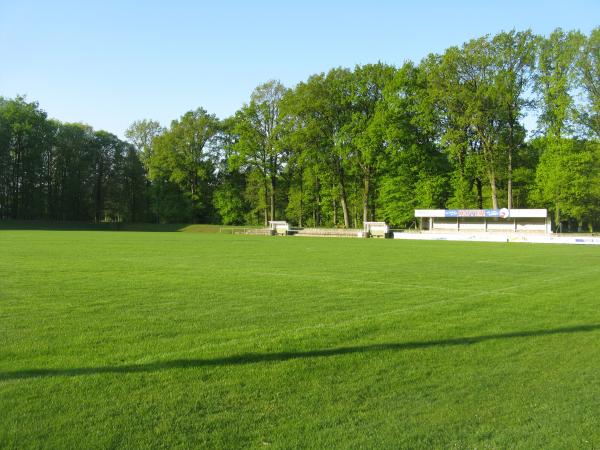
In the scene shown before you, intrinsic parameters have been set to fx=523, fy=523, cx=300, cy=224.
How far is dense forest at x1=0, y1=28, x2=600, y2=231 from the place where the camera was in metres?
52.0

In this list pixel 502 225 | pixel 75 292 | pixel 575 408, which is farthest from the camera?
pixel 502 225

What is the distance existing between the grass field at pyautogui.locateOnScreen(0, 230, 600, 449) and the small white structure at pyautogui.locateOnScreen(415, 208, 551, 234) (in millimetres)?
39616

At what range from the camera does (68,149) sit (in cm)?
8381

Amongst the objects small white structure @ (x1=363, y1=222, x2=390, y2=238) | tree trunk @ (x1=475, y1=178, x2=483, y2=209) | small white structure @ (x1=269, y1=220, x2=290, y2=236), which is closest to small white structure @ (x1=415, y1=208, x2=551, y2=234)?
small white structure @ (x1=363, y1=222, x2=390, y2=238)

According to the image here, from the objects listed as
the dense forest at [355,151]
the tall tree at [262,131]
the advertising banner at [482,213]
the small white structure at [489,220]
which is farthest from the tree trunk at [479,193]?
the tall tree at [262,131]

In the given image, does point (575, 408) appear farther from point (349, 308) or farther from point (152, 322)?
point (152, 322)

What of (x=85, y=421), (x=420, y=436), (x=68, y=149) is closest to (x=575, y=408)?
(x=420, y=436)

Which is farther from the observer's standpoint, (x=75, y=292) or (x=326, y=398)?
(x=75, y=292)

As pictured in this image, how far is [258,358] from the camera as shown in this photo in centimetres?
644

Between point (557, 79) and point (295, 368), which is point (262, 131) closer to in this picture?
point (557, 79)

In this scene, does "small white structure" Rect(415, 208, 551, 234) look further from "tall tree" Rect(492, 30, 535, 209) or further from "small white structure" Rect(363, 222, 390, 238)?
"tall tree" Rect(492, 30, 535, 209)

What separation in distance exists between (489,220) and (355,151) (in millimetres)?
19346

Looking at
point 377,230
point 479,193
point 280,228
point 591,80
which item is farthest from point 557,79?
point 280,228

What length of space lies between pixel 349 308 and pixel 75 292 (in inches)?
240
